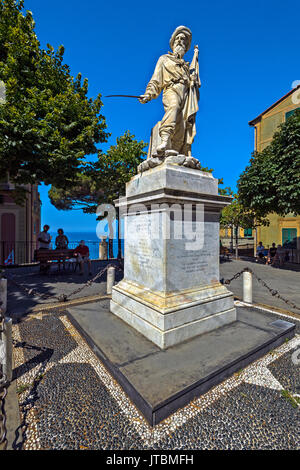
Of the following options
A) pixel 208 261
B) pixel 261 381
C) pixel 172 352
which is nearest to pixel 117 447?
pixel 172 352

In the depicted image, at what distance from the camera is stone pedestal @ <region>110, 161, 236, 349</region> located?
3455 millimetres

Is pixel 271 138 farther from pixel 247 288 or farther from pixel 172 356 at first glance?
pixel 172 356

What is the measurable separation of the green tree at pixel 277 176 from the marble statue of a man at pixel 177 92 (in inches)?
363

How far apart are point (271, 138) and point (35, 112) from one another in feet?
68.3

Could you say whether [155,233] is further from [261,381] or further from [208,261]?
[261,381]

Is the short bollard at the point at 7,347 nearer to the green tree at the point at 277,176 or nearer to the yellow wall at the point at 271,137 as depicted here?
the green tree at the point at 277,176

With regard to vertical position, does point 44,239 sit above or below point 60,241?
above

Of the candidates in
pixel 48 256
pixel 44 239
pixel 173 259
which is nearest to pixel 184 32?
pixel 173 259

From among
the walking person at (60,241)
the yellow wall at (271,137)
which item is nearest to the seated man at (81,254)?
the walking person at (60,241)

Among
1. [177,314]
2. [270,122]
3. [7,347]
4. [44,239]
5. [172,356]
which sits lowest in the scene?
[172,356]

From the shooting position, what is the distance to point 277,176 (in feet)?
39.7

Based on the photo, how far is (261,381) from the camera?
113 inches

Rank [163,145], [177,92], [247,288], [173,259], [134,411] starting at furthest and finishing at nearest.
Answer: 1. [247,288]
2. [177,92]
3. [163,145]
4. [173,259]
5. [134,411]

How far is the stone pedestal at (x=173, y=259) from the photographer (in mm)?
3455
